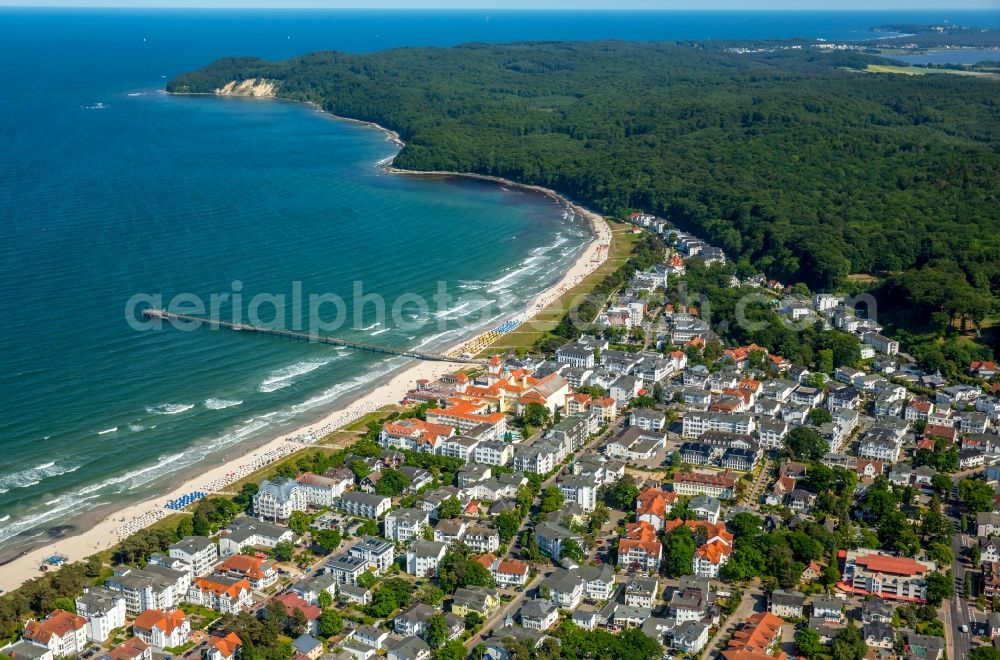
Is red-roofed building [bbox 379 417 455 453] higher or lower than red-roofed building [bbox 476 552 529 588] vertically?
higher

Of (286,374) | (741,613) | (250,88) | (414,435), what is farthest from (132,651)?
(250,88)

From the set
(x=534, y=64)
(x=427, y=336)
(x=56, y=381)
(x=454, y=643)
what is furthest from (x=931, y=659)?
(x=534, y=64)

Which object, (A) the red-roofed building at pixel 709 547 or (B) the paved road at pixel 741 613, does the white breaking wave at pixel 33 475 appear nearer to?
(A) the red-roofed building at pixel 709 547

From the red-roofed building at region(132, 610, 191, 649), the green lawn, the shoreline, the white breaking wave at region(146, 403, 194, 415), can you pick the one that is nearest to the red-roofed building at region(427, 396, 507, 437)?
the shoreline

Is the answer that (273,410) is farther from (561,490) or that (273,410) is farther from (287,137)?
(287,137)

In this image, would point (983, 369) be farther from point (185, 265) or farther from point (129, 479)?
point (185, 265)

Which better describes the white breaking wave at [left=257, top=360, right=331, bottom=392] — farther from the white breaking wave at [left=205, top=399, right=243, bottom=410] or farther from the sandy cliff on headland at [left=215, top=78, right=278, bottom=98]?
the sandy cliff on headland at [left=215, top=78, right=278, bottom=98]

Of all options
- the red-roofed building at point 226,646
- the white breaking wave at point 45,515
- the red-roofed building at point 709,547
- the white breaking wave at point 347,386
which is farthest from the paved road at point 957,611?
the white breaking wave at point 45,515
